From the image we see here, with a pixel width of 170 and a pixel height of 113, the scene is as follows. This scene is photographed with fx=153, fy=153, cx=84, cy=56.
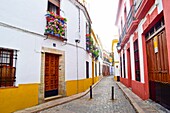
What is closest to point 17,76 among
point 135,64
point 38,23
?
point 38,23

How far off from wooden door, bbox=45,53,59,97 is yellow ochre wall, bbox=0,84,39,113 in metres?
1.05

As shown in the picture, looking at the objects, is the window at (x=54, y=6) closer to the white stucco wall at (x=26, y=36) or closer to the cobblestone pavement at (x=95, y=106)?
the white stucco wall at (x=26, y=36)

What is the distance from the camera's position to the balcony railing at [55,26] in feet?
24.5

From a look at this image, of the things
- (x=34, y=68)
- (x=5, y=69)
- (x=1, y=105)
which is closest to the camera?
(x=1, y=105)

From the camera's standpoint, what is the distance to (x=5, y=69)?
214 inches

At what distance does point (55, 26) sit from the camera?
25.5 feet

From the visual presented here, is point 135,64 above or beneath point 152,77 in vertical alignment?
above

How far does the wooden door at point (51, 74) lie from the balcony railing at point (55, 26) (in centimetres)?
110

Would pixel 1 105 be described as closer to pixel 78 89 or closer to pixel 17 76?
pixel 17 76

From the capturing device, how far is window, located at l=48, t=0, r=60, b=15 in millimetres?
8200

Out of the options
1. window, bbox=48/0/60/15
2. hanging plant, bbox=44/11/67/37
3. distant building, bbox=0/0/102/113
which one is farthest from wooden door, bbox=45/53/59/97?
window, bbox=48/0/60/15

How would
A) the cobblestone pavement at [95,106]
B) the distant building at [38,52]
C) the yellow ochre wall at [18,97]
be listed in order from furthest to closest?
1. the cobblestone pavement at [95,106]
2. the distant building at [38,52]
3. the yellow ochre wall at [18,97]

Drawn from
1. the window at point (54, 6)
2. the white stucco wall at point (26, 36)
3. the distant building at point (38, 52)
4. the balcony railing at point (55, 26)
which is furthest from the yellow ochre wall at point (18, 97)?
the window at point (54, 6)

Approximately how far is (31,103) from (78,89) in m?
3.99
